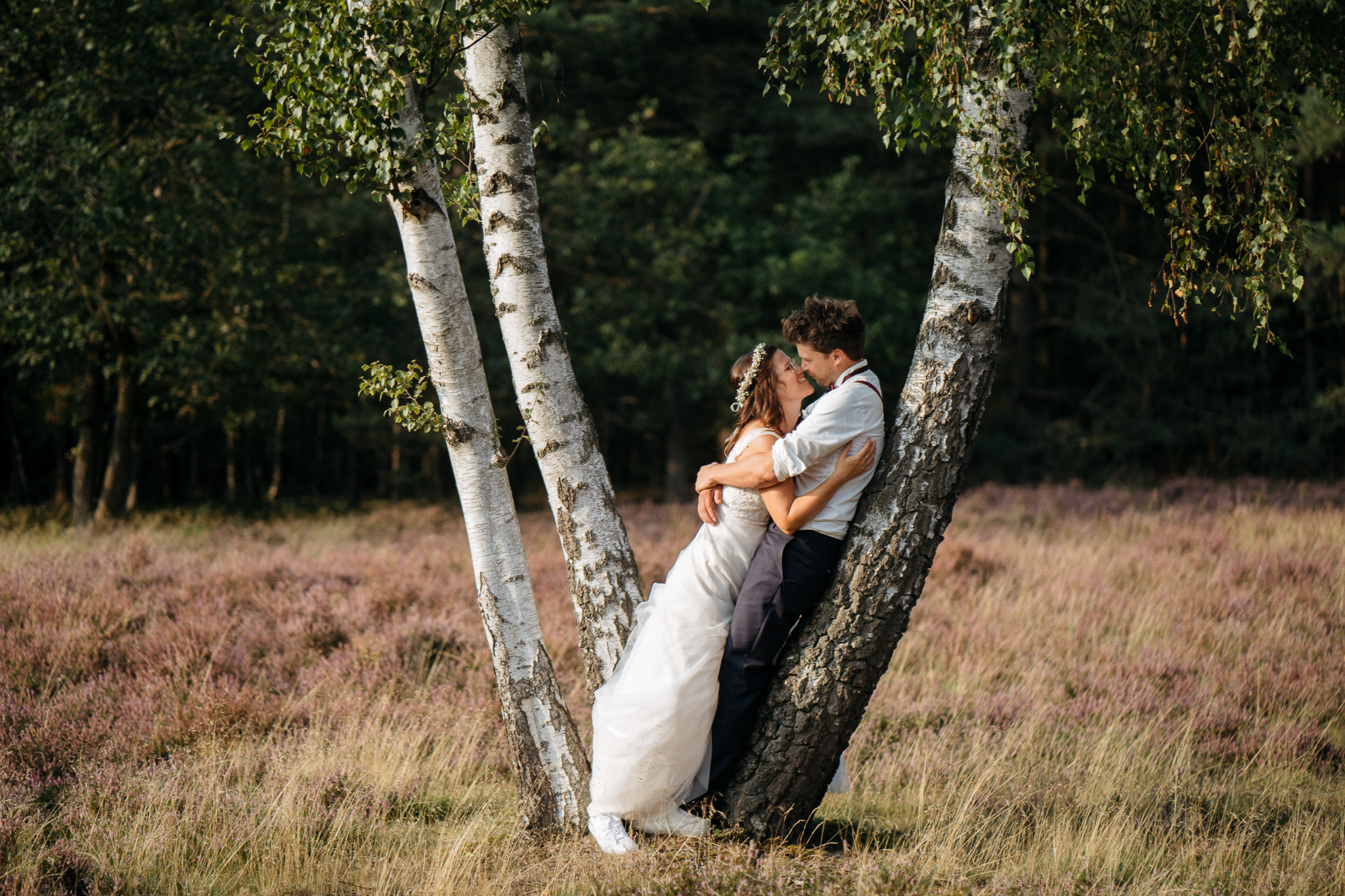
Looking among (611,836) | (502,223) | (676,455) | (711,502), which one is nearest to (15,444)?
(676,455)

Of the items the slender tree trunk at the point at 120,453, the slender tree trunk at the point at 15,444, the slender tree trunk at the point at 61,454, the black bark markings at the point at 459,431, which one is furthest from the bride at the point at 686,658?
the slender tree trunk at the point at 15,444

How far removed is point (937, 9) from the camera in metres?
2.62

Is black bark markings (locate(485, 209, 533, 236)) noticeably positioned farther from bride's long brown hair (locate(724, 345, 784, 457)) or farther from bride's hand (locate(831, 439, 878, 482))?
bride's hand (locate(831, 439, 878, 482))

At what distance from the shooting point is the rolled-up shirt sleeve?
119 inches

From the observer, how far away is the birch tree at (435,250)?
2.67 metres

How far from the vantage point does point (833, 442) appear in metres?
Result: 3.03

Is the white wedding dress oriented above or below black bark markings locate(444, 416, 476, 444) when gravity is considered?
below

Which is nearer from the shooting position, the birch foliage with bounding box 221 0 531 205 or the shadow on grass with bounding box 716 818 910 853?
the birch foliage with bounding box 221 0 531 205

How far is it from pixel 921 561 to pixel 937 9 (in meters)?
1.85

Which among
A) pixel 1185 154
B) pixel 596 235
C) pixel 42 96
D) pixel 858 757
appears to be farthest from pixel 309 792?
pixel 596 235

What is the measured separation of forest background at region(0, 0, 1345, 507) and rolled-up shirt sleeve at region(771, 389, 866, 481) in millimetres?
9178

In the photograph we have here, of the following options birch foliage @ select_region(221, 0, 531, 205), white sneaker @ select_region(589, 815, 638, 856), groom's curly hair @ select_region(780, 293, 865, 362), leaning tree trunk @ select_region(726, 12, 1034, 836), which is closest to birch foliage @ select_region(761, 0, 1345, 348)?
leaning tree trunk @ select_region(726, 12, 1034, 836)

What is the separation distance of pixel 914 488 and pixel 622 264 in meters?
13.5

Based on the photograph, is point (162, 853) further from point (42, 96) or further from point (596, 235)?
point (596, 235)
